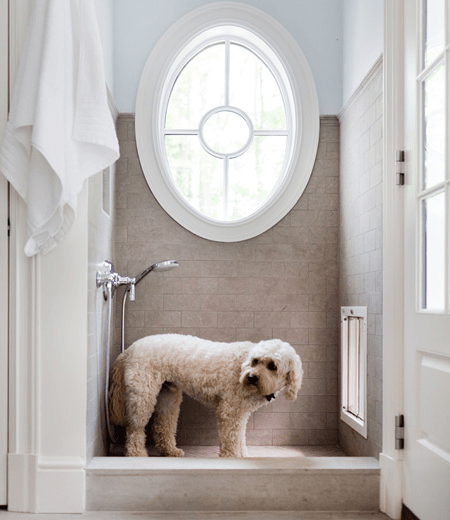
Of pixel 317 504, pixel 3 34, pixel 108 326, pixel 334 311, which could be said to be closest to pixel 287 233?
pixel 334 311

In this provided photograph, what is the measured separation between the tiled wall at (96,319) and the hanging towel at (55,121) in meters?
0.25

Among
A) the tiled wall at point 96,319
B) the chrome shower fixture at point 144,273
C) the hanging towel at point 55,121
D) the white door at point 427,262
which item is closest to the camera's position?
the white door at point 427,262

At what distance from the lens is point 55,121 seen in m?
2.02

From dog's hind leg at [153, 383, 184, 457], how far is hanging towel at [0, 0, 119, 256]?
3.47 feet

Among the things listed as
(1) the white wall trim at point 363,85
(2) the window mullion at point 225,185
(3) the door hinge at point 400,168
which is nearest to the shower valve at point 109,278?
(2) the window mullion at point 225,185

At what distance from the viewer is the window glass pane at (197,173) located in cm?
344

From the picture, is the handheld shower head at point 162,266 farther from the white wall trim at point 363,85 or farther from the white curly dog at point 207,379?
the white wall trim at point 363,85

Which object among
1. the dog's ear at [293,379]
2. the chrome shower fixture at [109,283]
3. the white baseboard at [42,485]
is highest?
the chrome shower fixture at [109,283]

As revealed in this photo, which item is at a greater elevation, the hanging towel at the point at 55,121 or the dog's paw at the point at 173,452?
the hanging towel at the point at 55,121

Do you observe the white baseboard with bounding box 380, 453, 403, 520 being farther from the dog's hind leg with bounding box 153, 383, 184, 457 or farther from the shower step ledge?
the dog's hind leg with bounding box 153, 383, 184, 457

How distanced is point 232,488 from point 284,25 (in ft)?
7.75

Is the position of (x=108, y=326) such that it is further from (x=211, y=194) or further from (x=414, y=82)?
(x=414, y=82)

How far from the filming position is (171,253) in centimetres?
311

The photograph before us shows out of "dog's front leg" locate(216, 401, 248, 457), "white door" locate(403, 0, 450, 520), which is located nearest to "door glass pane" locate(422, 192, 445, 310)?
"white door" locate(403, 0, 450, 520)
